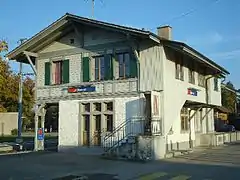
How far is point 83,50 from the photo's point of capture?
875 inches

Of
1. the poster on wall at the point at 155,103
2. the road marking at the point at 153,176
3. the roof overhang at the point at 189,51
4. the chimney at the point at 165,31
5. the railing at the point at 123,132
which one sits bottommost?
the road marking at the point at 153,176

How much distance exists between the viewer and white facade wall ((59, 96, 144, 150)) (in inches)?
791

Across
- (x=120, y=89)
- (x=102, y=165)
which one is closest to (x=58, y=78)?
(x=120, y=89)

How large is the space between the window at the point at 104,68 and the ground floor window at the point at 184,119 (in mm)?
5759

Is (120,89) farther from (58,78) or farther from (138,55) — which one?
(58,78)

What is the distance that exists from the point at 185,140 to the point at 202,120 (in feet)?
16.5

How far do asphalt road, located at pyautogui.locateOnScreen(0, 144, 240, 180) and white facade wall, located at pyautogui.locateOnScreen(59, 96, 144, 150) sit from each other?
96.9 inches

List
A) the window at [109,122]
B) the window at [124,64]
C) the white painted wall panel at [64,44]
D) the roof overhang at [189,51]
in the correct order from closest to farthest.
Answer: the roof overhang at [189,51] < the window at [124,64] < the window at [109,122] < the white painted wall panel at [64,44]

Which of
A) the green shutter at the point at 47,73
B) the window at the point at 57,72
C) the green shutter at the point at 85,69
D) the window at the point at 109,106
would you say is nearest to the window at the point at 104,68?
the green shutter at the point at 85,69

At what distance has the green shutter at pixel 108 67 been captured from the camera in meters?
21.0

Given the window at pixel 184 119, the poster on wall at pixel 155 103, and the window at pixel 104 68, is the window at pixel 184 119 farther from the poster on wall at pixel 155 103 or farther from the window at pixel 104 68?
the window at pixel 104 68

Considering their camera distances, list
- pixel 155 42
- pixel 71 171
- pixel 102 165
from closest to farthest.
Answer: pixel 71 171, pixel 102 165, pixel 155 42

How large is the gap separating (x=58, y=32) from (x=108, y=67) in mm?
4367

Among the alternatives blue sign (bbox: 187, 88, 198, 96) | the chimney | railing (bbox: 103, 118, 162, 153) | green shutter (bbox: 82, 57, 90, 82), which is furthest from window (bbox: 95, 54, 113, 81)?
blue sign (bbox: 187, 88, 198, 96)
